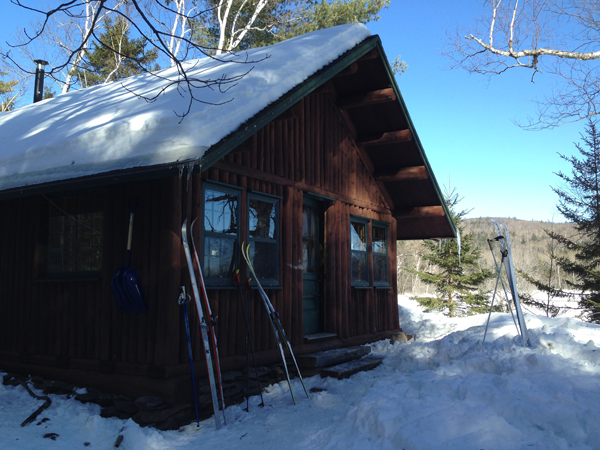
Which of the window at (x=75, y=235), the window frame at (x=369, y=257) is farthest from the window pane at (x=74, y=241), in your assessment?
the window frame at (x=369, y=257)

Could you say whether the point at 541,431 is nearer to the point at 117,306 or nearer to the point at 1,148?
the point at 117,306

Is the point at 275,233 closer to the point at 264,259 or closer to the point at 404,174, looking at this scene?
the point at 264,259

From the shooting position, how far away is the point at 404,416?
171 inches

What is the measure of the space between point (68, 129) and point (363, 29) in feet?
16.1

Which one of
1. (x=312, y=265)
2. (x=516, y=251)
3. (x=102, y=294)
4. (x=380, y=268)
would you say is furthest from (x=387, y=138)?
(x=516, y=251)

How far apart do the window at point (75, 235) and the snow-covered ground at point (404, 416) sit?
159cm

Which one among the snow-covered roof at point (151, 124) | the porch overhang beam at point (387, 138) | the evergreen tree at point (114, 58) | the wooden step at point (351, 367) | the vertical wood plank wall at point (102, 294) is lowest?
the wooden step at point (351, 367)

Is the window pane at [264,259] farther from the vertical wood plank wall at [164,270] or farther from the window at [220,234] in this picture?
the window at [220,234]

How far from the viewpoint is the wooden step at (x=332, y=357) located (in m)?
7.38

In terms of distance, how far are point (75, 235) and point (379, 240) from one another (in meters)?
6.29

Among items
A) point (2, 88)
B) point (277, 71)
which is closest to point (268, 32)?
point (2, 88)

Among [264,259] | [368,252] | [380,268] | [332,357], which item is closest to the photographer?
[264,259]

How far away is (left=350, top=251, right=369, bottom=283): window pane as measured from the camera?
966 cm

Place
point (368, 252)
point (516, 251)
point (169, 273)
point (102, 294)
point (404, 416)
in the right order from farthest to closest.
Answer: point (516, 251), point (368, 252), point (102, 294), point (169, 273), point (404, 416)
